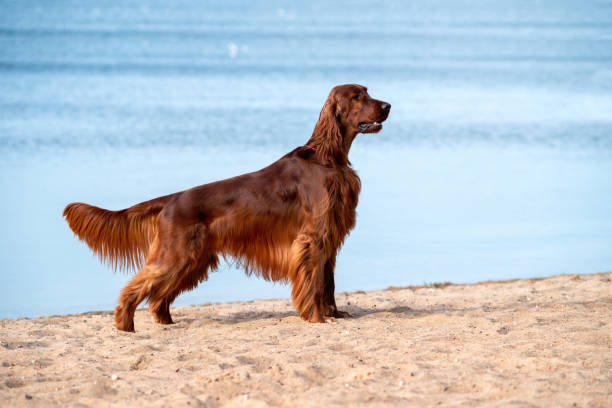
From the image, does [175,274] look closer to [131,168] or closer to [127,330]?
[127,330]

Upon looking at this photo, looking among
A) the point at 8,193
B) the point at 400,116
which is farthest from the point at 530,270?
the point at 400,116

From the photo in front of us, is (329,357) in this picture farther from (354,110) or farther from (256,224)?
(354,110)

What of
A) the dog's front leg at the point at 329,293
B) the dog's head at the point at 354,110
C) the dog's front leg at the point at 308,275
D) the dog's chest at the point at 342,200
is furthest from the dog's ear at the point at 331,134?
the dog's front leg at the point at 329,293

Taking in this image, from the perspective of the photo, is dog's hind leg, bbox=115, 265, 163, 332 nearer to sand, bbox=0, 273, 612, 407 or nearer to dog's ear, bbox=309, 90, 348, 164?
sand, bbox=0, 273, 612, 407

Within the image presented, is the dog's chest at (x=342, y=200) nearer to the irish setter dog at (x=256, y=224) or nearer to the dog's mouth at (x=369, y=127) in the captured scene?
the irish setter dog at (x=256, y=224)

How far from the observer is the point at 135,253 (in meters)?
6.39

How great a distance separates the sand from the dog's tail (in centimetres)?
59

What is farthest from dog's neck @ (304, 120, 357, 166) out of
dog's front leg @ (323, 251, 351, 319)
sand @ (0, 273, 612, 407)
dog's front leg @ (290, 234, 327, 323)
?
sand @ (0, 273, 612, 407)

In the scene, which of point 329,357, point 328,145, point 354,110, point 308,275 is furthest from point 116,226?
point 329,357

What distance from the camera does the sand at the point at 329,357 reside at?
4.36 metres

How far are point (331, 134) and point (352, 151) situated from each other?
8876mm

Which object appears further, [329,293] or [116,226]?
[329,293]

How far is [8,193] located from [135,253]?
5.96 metres

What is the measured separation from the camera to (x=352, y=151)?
1520 cm
